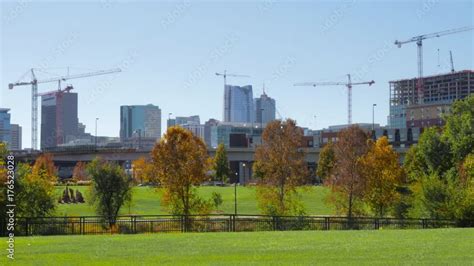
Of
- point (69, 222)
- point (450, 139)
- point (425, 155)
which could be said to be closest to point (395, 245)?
point (69, 222)

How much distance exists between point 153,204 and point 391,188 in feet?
106

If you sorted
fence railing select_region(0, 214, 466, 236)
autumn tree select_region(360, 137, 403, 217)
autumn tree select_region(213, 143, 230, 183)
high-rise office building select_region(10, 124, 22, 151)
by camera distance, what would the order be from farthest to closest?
high-rise office building select_region(10, 124, 22, 151) → autumn tree select_region(213, 143, 230, 183) → autumn tree select_region(360, 137, 403, 217) → fence railing select_region(0, 214, 466, 236)

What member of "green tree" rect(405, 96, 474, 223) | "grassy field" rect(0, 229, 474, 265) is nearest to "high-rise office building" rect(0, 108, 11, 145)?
"green tree" rect(405, 96, 474, 223)

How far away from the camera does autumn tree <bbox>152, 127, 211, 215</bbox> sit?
49.9 m

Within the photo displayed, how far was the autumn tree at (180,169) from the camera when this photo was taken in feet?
164

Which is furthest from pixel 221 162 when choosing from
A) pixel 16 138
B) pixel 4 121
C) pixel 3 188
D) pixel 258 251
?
pixel 16 138

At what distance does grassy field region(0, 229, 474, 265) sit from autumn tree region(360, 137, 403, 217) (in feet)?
93.6

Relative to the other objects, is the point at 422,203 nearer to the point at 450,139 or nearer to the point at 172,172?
the point at 172,172

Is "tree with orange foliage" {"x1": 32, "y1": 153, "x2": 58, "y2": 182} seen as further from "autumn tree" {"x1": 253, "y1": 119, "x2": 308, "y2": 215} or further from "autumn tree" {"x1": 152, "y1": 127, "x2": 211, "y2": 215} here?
"autumn tree" {"x1": 253, "y1": 119, "x2": 308, "y2": 215}

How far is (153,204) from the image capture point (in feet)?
253

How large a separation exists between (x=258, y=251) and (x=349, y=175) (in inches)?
1316

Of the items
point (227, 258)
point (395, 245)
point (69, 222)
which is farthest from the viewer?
point (69, 222)

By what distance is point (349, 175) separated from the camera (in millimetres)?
53125

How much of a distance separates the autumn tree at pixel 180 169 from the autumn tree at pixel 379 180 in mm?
13692
